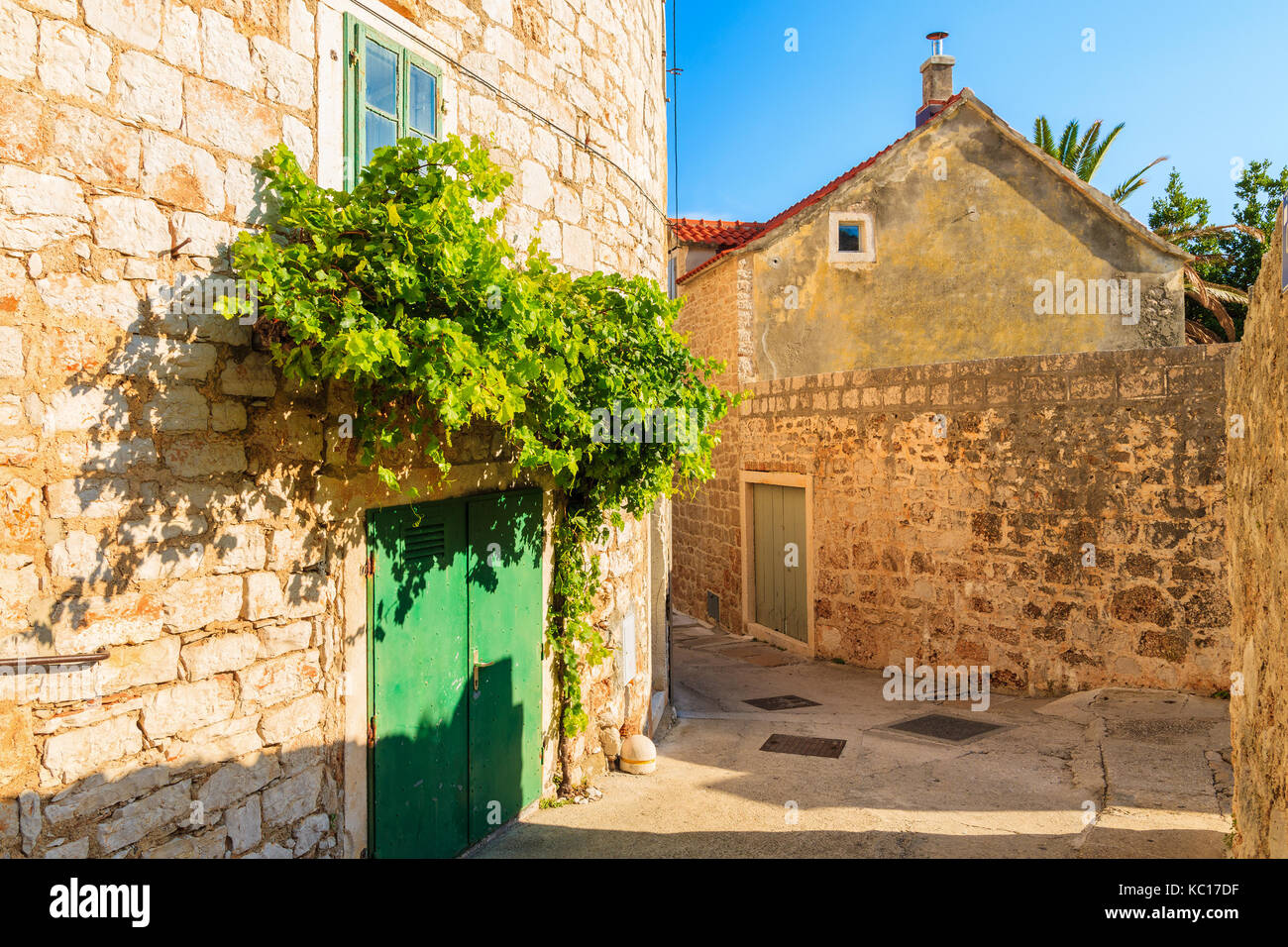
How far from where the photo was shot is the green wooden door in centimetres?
409

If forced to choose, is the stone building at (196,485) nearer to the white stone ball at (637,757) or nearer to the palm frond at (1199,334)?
the white stone ball at (637,757)

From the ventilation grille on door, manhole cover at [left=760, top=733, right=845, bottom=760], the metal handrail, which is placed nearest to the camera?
the metal handrail

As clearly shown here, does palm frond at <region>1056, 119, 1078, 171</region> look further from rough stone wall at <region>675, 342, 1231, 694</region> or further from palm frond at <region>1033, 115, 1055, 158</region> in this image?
rough stone wall at <region>675, 342, 1231, 694</region>

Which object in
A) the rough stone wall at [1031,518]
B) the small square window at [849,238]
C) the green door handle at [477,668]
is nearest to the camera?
the green door handle at [477,668]

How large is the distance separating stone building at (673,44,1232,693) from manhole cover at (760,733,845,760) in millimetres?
2479

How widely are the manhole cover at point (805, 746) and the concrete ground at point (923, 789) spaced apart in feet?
0.36

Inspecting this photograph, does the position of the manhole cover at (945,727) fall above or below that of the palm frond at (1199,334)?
below

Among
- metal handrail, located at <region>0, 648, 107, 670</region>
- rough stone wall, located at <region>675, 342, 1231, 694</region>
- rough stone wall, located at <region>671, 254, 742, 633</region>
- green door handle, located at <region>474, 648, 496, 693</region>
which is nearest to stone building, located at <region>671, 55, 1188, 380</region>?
rough stone wall, located at <region>671, 254, 742, 633</region>

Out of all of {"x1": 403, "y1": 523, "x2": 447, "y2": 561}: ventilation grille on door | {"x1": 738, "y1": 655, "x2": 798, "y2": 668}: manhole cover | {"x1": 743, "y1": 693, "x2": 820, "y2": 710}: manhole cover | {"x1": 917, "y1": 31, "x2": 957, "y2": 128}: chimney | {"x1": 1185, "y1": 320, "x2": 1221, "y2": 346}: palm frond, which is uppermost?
{"x1": 917, "y1": 31, "x2": 957, "y2": 128}: chimney

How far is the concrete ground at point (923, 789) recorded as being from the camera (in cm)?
493

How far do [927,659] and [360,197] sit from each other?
25.6ft

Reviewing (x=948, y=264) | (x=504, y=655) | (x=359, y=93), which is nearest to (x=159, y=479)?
(x=359, y=93)

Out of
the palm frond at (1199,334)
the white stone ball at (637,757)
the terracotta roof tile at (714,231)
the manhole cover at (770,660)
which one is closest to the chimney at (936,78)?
the terracotta roof tile at (714,231)

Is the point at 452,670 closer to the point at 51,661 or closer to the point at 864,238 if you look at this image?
the point at 51,661
